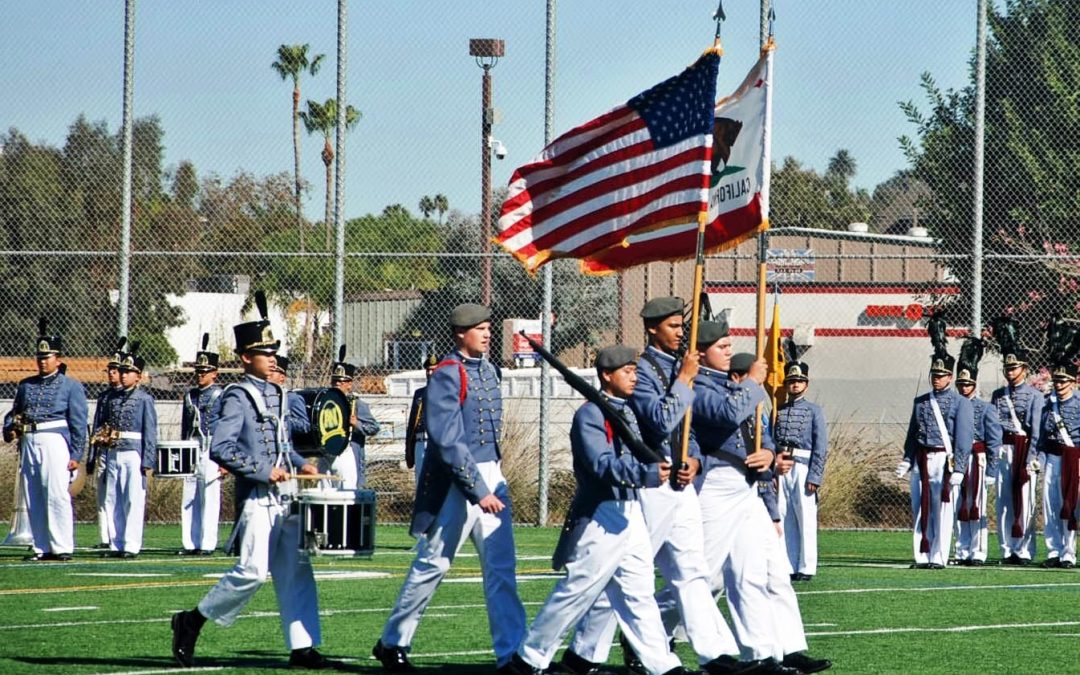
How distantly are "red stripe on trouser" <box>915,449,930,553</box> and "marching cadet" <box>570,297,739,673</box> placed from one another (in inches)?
347

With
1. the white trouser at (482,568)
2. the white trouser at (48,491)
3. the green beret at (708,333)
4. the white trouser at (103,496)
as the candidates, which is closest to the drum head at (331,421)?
the white trouser at (482,568)

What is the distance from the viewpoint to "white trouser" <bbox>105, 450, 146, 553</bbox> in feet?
65.3

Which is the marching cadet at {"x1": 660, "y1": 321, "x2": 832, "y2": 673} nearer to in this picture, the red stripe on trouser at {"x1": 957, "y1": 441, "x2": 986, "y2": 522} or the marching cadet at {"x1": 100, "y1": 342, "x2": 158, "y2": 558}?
the red stripe on trouser at {"x1": 957, "y1": 441, "x2": 986, "y2": 522}

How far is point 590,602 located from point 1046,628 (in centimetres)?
452

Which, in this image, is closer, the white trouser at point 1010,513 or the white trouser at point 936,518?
the white trouser at point 936,518

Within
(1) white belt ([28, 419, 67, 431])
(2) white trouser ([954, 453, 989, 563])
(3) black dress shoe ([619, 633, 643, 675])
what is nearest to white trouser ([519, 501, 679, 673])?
(3) black dress shoe ([619, 633, 643, 675])

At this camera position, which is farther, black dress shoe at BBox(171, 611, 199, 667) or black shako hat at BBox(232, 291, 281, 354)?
black shako hat at BBox(232, 291, 281, 354)

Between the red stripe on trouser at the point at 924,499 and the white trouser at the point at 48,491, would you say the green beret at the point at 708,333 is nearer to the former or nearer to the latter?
the red stripe on trouser at the point at 924,499

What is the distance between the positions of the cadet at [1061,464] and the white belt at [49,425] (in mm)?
9795

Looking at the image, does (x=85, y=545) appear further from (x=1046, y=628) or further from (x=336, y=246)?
(x=1046, y=628)

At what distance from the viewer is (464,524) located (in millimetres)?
10844

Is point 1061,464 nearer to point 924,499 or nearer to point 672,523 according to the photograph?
point 924,499

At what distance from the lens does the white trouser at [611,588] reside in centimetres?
1008

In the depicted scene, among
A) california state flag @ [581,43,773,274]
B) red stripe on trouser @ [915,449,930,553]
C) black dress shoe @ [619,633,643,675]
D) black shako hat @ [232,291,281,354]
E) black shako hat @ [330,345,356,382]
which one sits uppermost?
california state flag @ [581,43,773,274]
